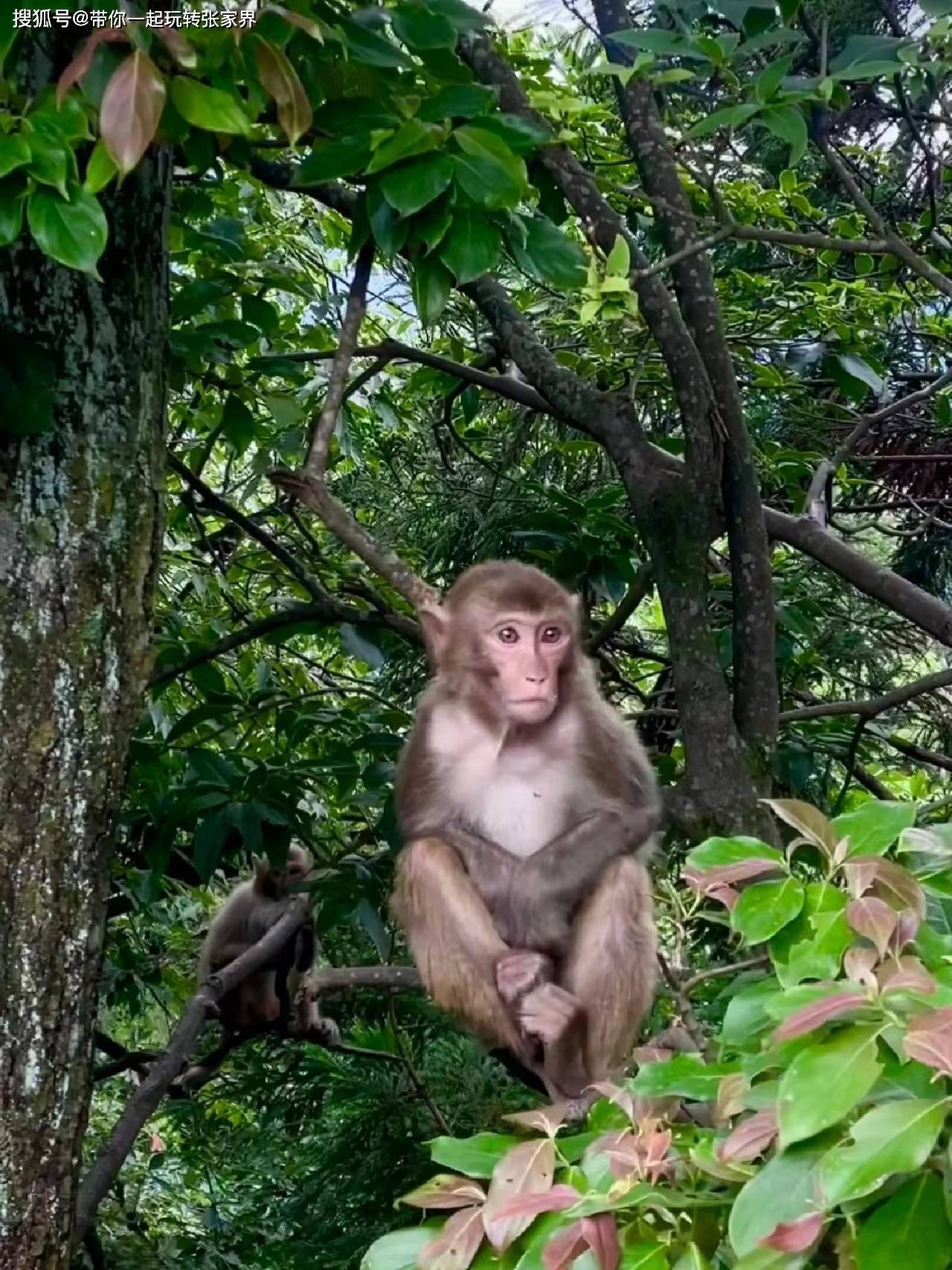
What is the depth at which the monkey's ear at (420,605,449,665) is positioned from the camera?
10.9 ft

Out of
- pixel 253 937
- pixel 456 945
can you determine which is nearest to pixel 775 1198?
pixel 456 945

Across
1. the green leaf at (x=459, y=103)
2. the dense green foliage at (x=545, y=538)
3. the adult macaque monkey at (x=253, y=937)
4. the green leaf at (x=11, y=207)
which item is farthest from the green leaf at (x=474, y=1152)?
the adult macaque monkey at (x=253, y=937)

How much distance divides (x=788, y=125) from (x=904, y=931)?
4.93ft

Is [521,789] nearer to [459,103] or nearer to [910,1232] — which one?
[459,103]

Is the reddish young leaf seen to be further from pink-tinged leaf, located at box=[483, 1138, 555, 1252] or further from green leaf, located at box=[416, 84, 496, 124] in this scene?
green leaf, located at box=[416, 84, 496, 124]

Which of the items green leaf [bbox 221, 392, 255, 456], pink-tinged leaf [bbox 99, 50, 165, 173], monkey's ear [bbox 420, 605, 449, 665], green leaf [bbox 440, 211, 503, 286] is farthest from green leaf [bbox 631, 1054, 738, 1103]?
green leaf [bbox 221, 392, 255, 456]

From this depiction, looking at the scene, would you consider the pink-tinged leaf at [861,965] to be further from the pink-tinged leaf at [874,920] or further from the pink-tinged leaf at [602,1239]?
the pink-tinged leaf at [602,1239]

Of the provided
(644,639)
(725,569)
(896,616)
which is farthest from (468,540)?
(896,616)

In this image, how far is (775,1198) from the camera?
42.1 inches

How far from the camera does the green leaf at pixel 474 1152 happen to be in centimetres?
132

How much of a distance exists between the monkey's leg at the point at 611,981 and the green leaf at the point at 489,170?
1.64 meters

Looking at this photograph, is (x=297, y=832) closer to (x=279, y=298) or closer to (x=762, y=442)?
(x=762, y=442)

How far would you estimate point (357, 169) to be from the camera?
7.38 feet

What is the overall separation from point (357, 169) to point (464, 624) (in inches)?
52.4
